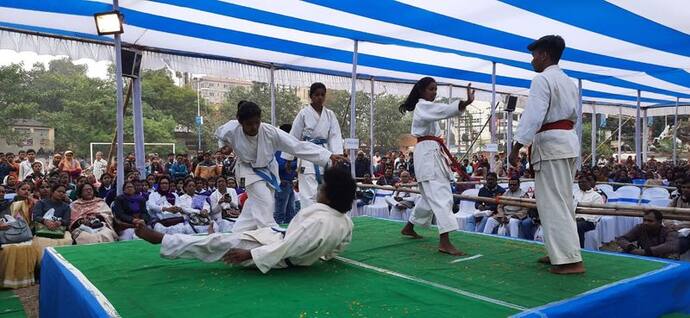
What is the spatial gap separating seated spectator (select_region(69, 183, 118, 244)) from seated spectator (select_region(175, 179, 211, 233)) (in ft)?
3.03

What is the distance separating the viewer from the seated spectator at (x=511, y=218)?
21.1 feet

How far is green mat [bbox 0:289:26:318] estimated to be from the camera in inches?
158

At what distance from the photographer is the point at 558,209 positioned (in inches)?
126

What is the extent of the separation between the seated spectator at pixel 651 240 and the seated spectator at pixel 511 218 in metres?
1.42

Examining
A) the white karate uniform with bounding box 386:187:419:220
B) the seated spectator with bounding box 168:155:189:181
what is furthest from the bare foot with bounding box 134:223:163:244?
the seated spectator with bounding box 168:155:189:181

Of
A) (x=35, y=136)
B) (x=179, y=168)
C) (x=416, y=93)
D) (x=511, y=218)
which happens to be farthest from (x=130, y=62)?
(x=35, y=136)

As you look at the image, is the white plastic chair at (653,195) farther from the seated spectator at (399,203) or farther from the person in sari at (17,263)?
the person in sari at (17,263)

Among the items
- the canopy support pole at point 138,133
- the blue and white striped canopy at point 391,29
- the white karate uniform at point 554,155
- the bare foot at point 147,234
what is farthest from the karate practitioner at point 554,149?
the canopy support pole at point 138,133

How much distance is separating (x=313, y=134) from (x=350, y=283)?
2300 millimetres

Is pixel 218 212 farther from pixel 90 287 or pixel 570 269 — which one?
pixel 570 269

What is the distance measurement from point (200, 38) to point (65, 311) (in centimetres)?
552

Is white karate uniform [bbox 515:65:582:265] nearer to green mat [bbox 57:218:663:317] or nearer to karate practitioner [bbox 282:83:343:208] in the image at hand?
green mat [bbox 57:218:663:317]

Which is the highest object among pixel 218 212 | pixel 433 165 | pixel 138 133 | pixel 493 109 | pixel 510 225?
pixel 493 109

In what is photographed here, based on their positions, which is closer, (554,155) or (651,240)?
(554,155)
